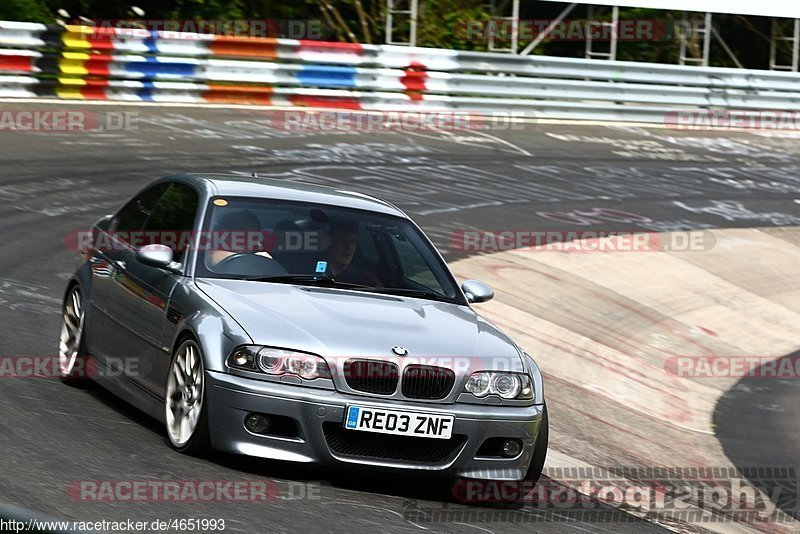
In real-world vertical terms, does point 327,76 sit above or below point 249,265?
above

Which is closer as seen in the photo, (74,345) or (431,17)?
(74,345)

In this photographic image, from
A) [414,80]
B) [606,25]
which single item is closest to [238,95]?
[414,80]

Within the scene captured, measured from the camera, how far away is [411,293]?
7578mm

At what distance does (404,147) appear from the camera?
20562mm

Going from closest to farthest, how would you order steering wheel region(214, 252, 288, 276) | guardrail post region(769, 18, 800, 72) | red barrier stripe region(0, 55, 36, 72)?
steering wheel region(214, 252, 288, 276)
red barrier stripe region(0, 55, 36, 72)
guardrail post region(769, 18, 800, 72)

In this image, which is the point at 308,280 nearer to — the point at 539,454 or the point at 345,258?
the point at 345,258

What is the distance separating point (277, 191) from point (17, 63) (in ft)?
44.3

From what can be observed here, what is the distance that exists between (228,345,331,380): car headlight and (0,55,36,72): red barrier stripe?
14.8 m

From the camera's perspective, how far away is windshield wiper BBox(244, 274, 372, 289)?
7.30 metres

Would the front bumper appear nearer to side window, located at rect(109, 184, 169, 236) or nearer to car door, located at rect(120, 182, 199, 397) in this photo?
car door, located at rect(120, 182, 199, 397)

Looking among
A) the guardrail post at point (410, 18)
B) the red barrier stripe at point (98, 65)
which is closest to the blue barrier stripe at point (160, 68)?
the red barrier stripe at point (98, 65)

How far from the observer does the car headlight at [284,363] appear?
6402 mm

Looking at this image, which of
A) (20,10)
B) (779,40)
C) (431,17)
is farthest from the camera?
(779,40)

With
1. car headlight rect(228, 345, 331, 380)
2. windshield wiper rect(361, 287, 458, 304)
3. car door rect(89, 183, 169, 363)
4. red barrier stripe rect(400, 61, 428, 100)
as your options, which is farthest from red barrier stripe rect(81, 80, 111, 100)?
car headlight rect(228, 345, 331, 380)
